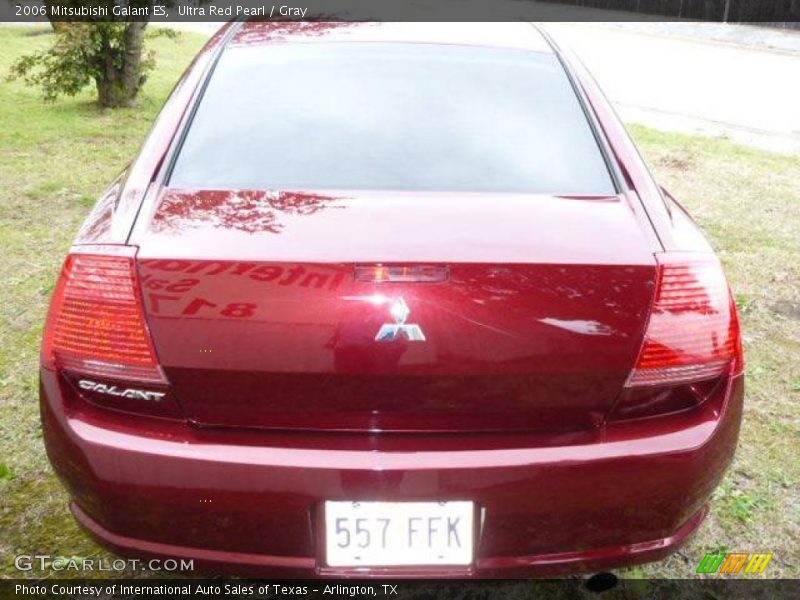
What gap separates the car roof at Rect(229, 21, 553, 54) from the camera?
9.14 feet

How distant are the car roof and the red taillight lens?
1226 millimetres

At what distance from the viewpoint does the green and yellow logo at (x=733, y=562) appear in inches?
100.0

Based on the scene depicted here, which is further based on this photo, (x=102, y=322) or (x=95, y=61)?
(x=95, y=61)

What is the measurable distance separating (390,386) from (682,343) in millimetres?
654

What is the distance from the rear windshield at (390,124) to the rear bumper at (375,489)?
70 centimetres

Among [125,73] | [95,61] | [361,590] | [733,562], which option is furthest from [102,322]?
[125,73]

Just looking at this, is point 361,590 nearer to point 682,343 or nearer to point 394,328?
point 394,328

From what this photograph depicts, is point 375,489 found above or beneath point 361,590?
above

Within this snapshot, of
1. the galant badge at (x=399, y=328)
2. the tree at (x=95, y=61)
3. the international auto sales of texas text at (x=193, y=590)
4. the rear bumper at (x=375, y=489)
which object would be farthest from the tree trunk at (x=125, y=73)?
the galant badge at (x=399, y=328)

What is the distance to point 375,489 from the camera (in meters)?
1.75

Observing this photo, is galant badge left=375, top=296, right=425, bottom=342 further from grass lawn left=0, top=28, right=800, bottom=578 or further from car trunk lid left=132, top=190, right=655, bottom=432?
grass lawn left=0, top=28, right=800, bottom=578

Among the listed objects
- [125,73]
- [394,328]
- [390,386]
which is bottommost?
[125,73]

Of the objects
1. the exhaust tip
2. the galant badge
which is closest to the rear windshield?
the galant badge

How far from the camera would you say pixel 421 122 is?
2424mm
